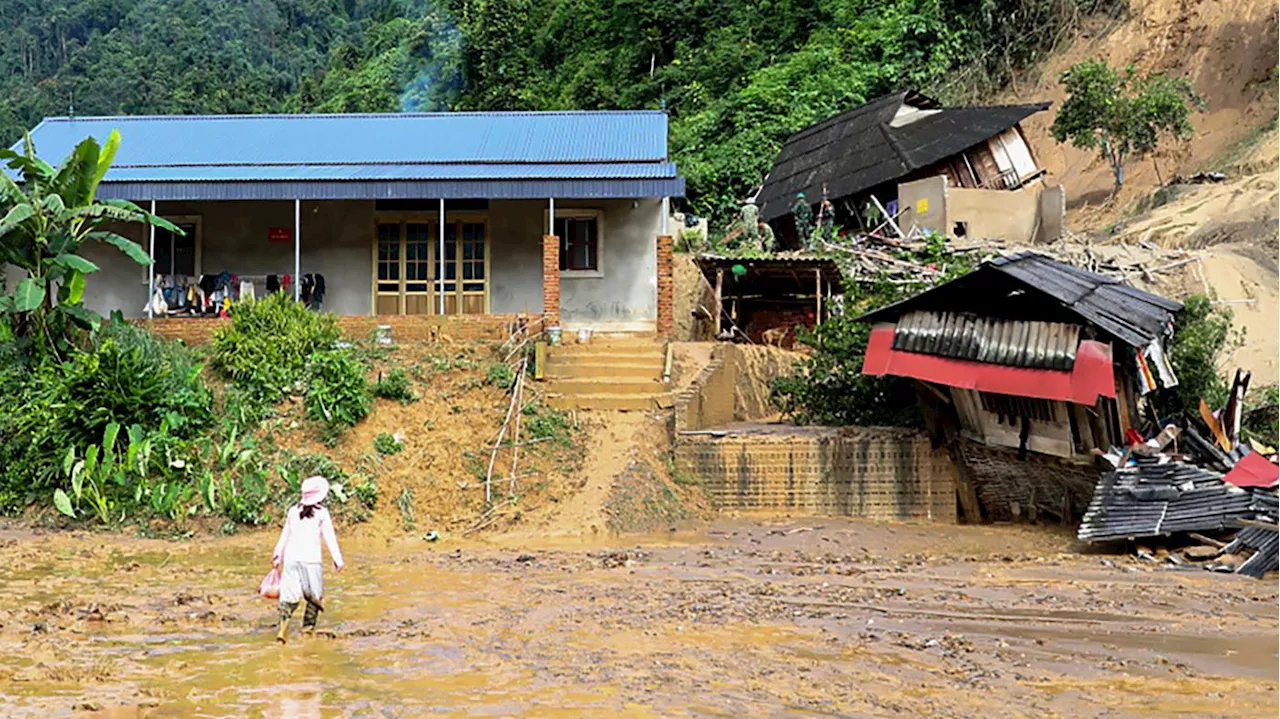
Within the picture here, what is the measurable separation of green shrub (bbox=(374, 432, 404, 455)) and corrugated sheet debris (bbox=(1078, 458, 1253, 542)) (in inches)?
322

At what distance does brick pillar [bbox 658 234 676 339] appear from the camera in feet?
69.1

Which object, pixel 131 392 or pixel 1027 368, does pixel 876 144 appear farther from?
pixel 131 392

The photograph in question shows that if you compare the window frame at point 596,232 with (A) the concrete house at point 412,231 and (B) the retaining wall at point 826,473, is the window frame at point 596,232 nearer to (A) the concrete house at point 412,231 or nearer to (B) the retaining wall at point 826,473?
(A) the concrete house at point 412,231

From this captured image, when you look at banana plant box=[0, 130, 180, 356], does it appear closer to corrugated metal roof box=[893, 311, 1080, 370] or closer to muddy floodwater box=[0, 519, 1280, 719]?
muddy floodwater box=[0, 519, 1280, 719]

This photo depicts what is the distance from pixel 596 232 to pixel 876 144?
8.40 m

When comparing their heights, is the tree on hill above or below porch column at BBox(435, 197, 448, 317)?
above

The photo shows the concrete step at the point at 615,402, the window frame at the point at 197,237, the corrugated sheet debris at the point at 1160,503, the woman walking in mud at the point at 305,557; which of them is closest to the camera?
the woman walking in mud at the point at 305,557

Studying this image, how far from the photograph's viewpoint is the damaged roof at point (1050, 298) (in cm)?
1524

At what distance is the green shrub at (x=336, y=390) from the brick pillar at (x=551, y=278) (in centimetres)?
336

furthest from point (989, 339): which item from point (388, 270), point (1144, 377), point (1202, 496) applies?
point (388, 270)

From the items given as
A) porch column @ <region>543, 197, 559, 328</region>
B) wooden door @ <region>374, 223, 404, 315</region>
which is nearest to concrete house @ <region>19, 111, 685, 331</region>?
wooden door @ <region>374, 223, 404, 315</region>

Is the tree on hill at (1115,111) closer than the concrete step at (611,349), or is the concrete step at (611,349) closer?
the concrete step at (611,349)

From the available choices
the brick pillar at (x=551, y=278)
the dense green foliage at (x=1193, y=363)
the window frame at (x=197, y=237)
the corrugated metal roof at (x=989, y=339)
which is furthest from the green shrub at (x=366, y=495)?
the dense green foliage at (x=1193, y=363)

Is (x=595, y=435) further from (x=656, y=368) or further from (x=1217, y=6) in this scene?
(x=1217, y=6)
